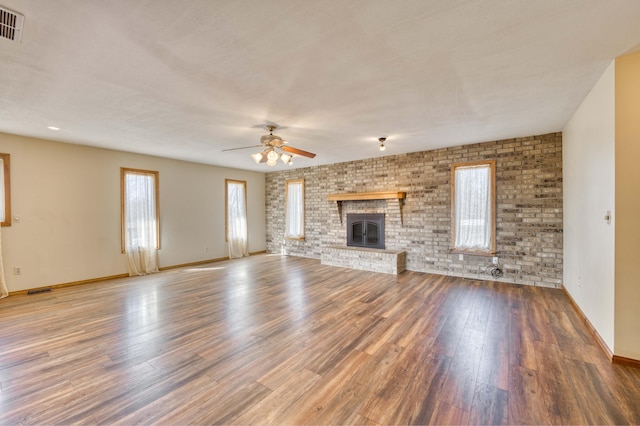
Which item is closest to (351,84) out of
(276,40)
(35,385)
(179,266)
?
(276,40)

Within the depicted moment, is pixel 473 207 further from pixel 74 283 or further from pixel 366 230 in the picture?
pixel 74 283

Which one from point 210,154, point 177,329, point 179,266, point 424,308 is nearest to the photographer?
point 177,329

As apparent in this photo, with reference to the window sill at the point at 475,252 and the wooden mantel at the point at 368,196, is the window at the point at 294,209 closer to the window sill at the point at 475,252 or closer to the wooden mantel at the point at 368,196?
the wooden mantel at the point at 368,196

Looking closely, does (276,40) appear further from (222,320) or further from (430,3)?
(222,320)

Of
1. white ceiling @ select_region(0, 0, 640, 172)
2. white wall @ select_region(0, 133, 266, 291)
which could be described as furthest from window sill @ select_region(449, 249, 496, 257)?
white wall @ select_region(0, 133, 266, 291)

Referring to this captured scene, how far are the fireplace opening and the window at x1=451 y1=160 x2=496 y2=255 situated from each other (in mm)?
1602

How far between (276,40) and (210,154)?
4.45 metres

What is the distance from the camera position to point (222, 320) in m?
3.26

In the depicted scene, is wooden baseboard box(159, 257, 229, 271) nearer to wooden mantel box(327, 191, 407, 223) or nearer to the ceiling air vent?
wooden mantel box(327, 191, 407, 223)

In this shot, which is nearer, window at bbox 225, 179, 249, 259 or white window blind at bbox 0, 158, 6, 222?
white window blind at bbox 0, 158, 6, 222

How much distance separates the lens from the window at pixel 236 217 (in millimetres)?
7688

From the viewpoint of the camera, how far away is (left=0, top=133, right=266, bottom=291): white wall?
4.50 metres

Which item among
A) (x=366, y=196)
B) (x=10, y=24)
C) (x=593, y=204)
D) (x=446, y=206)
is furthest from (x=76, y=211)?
(x=593, y=204)

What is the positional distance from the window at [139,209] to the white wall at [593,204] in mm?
7332
